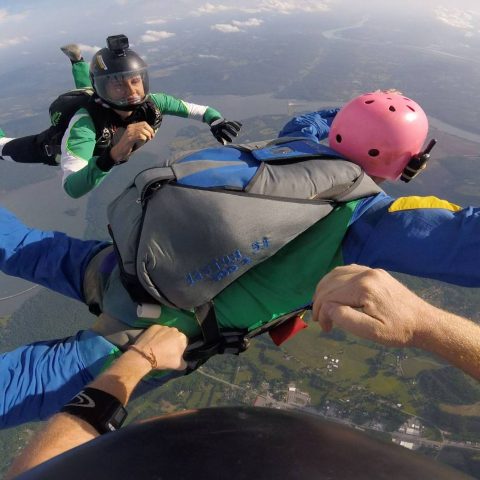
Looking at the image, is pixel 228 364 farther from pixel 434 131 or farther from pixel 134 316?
pixel 434 131

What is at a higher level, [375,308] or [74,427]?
[375,308]

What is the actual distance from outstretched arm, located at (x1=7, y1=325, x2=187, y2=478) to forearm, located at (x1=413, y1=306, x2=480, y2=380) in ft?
3.40

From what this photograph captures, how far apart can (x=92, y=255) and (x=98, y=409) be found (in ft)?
4.19

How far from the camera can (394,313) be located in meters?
0.89

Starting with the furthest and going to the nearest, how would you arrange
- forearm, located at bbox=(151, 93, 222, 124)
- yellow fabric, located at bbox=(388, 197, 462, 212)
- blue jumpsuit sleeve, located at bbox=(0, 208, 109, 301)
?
forearm, located at bbox=(151, 93, 222, 124) < blue jumpsuit sleeve, located at bbox=(0, 208, 109, 301) < yellow fabric, located at bbox=(388, 197, 462, 212)

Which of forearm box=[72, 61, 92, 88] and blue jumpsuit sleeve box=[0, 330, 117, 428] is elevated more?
forearm box=[72, 61, 92, 88]

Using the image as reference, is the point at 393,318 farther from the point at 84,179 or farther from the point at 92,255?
the point at 84,179

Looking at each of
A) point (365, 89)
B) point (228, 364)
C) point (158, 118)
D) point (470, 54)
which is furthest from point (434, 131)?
point (470, 54)

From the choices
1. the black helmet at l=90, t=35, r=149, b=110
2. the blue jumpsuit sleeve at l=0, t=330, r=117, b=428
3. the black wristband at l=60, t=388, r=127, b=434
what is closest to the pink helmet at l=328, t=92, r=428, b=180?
the black wristband at l=60, t=388, r=127, b=434

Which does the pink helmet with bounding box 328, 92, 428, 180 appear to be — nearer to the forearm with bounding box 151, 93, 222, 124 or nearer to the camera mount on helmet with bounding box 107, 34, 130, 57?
the forearm with bounding box 151, 93, 222, 124

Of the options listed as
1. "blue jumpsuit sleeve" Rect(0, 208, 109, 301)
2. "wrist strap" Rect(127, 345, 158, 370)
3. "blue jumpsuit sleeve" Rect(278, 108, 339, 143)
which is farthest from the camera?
"blue jumpsuit sleeve" Rect(0, 208, 109, 301)

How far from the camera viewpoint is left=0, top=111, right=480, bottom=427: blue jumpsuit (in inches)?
52.4

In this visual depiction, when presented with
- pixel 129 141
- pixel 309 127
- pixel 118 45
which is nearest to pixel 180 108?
pixel 118 45

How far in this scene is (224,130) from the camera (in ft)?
11.0
